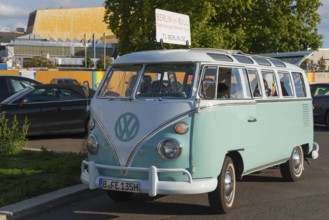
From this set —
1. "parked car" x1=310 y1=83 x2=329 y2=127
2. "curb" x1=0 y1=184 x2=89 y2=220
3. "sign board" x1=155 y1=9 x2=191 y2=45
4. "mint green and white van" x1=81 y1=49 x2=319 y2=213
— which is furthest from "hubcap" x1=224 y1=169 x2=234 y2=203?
"parked car" x1=310 y1=83 x2=329 y2=127

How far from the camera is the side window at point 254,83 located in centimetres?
761

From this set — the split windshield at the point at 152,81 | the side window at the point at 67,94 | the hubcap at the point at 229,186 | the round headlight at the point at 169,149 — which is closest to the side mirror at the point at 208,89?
the split windshield at the point at 152,81

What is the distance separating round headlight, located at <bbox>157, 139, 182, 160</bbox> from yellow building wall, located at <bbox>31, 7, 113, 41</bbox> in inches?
6214

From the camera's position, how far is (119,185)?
6.45 metres

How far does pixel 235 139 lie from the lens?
22.8 feet

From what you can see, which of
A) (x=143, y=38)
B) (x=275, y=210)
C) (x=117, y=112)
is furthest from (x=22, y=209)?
(x=143, y=38)

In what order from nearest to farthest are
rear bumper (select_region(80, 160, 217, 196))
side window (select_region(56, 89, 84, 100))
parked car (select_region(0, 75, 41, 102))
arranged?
rear bumper (select_region(80, 160, 217, 196)) < side window (select_region(56, 89, 84, 100)) < parked car (select_region(0, 75, 41, 102))

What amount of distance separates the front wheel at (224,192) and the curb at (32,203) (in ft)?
7.14

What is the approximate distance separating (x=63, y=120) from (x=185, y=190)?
839 centimetres

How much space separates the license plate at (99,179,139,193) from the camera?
20.8ft

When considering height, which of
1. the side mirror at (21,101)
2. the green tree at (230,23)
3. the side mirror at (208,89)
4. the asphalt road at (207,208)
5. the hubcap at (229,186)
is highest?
the green tree at (230,23)

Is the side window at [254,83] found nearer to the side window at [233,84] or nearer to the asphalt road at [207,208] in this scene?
the side window at [233,84]

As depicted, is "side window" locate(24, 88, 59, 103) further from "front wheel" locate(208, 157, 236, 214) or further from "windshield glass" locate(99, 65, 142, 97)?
"front wheel" locate(208, 157, 236, 214)

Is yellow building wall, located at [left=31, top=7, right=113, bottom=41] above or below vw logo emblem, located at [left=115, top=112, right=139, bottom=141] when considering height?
above
